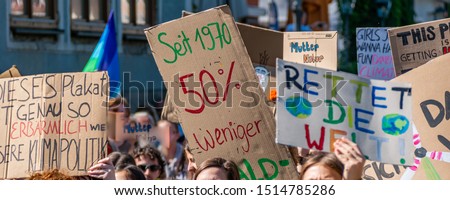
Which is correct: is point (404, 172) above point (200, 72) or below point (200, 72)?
below

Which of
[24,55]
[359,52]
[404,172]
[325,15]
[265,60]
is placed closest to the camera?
[404,172]

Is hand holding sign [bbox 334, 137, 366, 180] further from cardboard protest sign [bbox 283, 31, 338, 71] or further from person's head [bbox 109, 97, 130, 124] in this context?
person's head [bbox 109, 97, 130, 124]

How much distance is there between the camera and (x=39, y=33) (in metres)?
16.1

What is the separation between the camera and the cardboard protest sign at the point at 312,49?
25.5ft

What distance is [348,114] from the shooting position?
196 inches

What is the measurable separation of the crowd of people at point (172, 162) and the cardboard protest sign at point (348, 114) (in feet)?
0.28

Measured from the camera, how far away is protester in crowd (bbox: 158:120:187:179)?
9748mm

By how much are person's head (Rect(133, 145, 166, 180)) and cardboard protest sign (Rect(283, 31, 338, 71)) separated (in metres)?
1.09

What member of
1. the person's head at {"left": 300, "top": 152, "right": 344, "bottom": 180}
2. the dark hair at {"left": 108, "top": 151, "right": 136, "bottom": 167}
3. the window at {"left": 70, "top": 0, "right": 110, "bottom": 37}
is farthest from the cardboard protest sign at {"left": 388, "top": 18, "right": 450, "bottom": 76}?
the window at {"left": 70, "top": 0, "right": 110, "bottom": 37}

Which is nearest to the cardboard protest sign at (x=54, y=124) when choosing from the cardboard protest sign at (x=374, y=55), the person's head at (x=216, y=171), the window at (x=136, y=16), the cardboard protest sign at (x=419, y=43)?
the person's head at (x=216, y=171)
